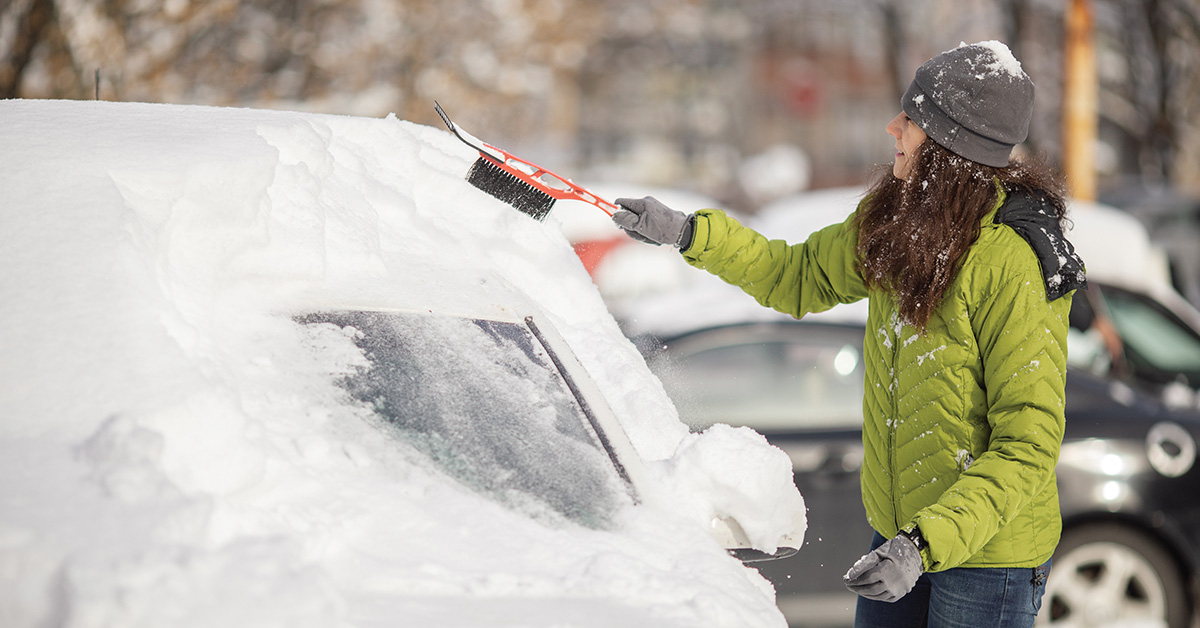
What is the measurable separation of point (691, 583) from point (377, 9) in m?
10.1

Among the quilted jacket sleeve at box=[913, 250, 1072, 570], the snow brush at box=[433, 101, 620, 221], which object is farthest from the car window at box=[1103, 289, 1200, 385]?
the snow brush at box=[433, 101, 620, 221]

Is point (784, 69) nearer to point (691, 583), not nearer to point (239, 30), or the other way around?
point (239, 30)

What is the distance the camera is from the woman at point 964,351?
6.59ft

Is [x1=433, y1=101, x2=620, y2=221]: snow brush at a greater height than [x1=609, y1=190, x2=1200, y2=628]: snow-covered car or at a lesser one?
greater

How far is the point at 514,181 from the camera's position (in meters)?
2.52

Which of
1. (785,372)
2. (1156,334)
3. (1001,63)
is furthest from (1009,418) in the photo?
(1156,334)

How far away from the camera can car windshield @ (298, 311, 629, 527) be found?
1.85 metres

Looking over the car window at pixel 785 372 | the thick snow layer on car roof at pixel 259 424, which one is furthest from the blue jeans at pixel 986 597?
the car window at pixel 785 372

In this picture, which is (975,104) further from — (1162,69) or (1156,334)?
(1162,69)

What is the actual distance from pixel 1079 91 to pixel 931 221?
26.2ft

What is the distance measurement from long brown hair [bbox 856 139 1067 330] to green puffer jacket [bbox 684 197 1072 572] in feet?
0.12

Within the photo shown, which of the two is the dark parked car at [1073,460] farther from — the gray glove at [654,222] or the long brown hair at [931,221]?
the long brown hair at [931,221]

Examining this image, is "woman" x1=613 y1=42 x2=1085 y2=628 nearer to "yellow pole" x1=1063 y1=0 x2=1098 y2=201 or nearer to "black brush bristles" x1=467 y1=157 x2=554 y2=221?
"black brush bristles" x1=467 y1=157 x2=554 y2=221

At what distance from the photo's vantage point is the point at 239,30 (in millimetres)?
9383
